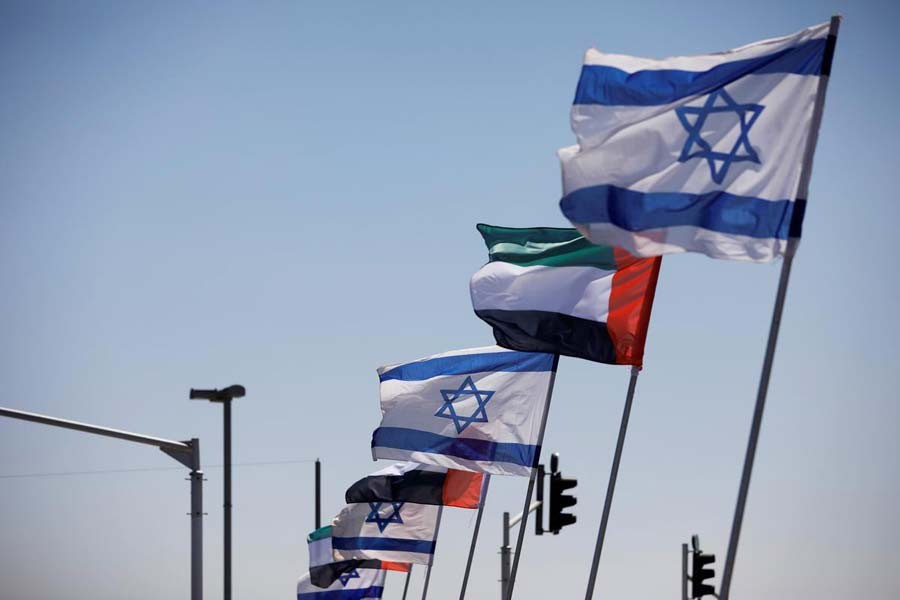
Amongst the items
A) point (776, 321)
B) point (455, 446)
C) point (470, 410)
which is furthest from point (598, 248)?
point (776, 321)

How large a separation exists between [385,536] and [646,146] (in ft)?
61.5

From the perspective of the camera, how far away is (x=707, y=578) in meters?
28.7

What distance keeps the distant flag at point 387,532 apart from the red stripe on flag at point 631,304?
12803mm

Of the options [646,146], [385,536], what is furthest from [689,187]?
[385,536]

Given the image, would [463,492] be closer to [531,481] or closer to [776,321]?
[531,481]

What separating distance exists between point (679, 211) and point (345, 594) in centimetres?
2627

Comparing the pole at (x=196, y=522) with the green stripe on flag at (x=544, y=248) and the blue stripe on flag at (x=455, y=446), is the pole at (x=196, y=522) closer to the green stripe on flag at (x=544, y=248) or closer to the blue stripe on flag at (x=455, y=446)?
the blue stripe on flag at (x=455, y=446)

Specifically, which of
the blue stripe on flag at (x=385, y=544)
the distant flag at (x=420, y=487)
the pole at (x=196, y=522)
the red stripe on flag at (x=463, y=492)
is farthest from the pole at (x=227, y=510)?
the blue stripe on flag at (x=385, y=544)

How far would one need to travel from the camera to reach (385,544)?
3128cm

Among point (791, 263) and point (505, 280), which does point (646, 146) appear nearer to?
point (791, 263)

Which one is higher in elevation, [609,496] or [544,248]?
[544,248]

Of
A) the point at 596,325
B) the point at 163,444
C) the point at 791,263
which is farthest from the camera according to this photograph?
the point at 163,444

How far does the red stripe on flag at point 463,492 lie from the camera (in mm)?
29250

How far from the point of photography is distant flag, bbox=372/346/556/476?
22719mm
